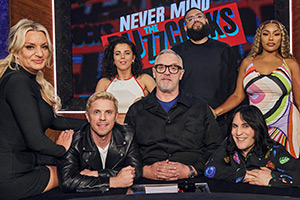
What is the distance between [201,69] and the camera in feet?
9.97

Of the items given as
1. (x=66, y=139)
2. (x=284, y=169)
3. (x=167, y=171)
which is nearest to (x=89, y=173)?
(x=66, y=139)

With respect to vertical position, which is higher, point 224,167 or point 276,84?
point 276,84

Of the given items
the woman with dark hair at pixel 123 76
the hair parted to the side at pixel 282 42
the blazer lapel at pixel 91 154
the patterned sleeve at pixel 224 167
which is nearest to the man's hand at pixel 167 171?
the patterned sleeve at pixel 224 167

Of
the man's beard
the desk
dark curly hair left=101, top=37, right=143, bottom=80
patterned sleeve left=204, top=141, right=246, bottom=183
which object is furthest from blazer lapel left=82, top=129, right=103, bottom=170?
the man's beard

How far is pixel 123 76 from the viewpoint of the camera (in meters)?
3.17

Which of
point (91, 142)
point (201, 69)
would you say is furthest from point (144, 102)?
point (201, 69)

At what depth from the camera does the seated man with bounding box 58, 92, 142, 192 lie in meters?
1.93

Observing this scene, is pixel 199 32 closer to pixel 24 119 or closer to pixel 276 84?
pixel 276 84

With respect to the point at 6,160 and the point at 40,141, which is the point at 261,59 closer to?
the point at 40,141

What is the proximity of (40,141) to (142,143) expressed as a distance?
828mm

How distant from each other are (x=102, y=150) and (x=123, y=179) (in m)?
0.29

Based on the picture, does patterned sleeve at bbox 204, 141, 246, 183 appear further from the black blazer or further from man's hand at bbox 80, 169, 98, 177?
man's hand at bbox 80, 169, 98, 177

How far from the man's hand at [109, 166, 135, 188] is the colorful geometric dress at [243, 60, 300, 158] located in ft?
4.22

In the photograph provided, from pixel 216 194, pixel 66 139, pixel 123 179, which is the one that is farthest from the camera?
pixel 66 139
